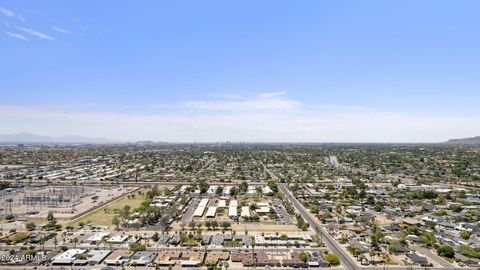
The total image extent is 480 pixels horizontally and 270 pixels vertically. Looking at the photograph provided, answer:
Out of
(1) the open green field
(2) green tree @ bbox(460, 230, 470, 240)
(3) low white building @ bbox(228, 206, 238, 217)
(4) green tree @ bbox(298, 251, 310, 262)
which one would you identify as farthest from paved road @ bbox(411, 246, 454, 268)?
(1) the open green field

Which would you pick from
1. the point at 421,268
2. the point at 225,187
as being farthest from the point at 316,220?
the point at 225,187

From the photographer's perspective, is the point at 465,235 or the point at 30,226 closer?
the point at 465,235

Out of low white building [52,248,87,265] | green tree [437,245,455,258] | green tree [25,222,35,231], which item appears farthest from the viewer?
green tree [25,222,35,231]

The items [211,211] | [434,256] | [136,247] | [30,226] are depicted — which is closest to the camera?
[434,256]

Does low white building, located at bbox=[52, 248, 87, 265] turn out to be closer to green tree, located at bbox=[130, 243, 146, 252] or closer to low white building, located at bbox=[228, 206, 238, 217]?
green tree, located at bbox=[130, 243, 146, 252]

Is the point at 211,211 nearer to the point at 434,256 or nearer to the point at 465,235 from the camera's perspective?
the point at 434,256

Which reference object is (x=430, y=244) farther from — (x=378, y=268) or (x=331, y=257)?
(x=331, y=257)

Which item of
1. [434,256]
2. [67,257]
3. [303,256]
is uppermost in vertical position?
[303,256]

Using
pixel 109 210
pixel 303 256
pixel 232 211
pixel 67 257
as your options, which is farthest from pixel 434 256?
pixel 109 210
